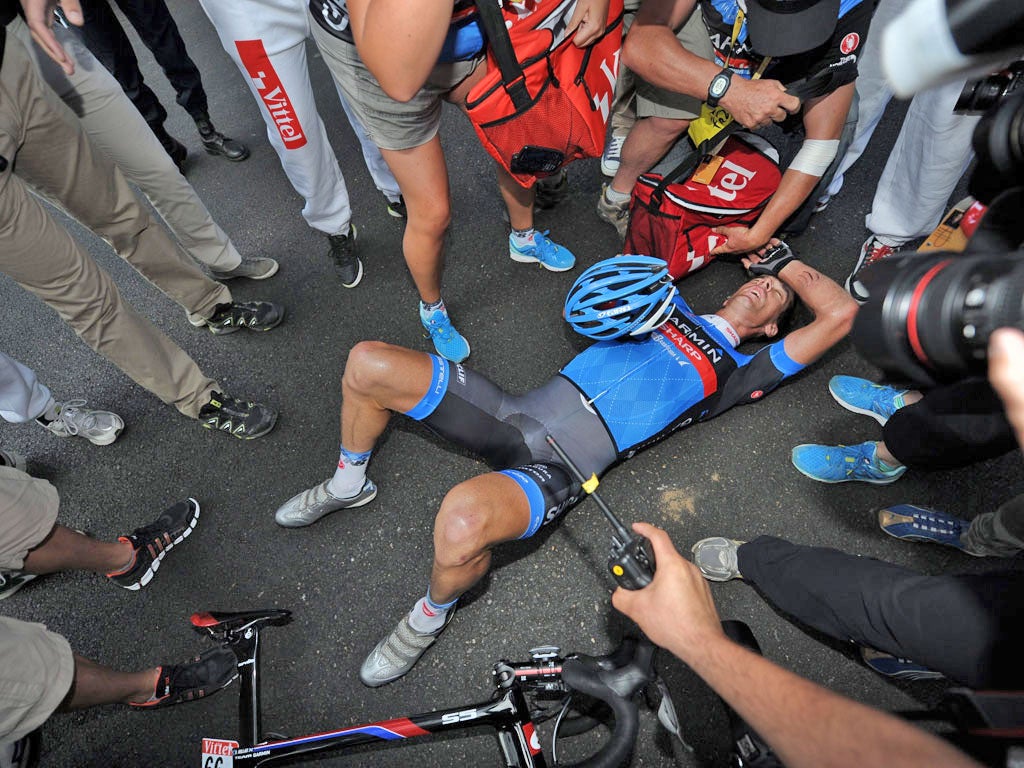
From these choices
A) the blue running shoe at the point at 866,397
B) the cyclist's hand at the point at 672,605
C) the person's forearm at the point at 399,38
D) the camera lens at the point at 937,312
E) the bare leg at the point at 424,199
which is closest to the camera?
the camera lens at the point at 937,312

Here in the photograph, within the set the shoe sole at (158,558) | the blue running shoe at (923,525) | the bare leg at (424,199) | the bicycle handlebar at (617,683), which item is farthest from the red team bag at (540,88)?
the shoe sole at (158,558)

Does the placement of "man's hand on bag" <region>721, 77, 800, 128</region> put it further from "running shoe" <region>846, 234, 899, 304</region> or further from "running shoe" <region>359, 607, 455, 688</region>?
"running shoe" <region>359, 607, 455, 688</region>

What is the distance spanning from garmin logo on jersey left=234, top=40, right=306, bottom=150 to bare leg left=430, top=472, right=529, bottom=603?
146 cm

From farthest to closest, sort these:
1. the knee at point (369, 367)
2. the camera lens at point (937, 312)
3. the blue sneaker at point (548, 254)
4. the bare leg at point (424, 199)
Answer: the blue sneaker at point (548, 254) < the bare leg at point (424, 199) < the knee at point (369, 367) < the camera lens at point (937, 312)

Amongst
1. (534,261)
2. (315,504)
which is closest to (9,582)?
(315,504)

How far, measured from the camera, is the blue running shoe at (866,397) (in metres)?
2.15

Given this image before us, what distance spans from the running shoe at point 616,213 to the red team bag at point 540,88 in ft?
2.87

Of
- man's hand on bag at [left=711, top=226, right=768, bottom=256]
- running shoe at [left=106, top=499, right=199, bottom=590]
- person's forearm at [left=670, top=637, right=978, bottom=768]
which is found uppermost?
person's forearm at [left=670, top=637, right=978, bottom=768]

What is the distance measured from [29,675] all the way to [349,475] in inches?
36.3

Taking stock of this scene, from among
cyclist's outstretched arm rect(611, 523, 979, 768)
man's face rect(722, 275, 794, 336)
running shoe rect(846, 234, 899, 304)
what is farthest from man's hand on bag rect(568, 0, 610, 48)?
running shoe rect(846, 234, 899, 304)

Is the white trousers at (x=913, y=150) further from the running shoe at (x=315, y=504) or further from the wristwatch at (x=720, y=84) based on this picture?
the running shoe at (x=315, y=504)

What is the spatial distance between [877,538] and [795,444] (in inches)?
15.7

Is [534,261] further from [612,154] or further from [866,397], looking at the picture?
[866,397]

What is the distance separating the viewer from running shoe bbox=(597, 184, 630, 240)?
273 centimetres
